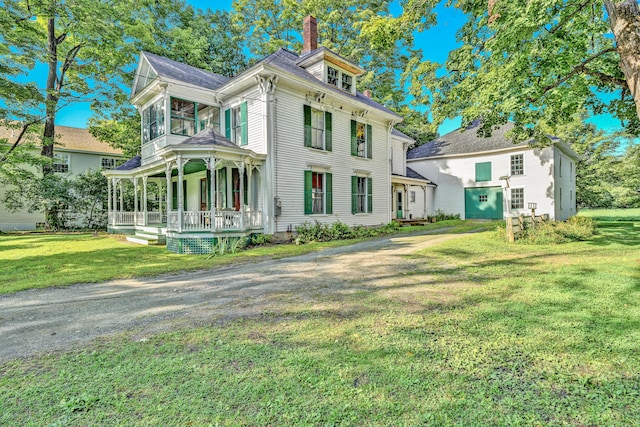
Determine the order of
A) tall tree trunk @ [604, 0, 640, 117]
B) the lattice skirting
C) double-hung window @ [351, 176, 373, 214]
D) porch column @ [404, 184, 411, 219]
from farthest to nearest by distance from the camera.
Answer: porch column @ [404, 184, 411, 219] → double-hung window @ [351, 176, 373, 214] → the lattice skirting → tall tree trunk @ [604, 0, 640, 117]

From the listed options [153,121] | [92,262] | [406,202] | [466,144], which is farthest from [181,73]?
[466,144]

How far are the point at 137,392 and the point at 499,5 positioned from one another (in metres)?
10.0

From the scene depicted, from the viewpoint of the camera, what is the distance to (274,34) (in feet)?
Answer: 92.2

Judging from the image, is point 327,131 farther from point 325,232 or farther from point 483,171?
point 483,171

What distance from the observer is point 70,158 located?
2419 cm

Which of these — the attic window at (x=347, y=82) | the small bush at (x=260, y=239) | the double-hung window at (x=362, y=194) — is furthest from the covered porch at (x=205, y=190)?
the attic window at (x=347, y=82)

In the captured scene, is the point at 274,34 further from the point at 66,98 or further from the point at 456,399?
the point at 456,399

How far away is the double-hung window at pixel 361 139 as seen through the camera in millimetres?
15648

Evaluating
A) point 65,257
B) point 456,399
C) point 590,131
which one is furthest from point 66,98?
point 590,131

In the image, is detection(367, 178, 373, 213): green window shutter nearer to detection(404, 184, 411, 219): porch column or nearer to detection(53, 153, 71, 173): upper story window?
detection(404, 184, 411, 219): porch column

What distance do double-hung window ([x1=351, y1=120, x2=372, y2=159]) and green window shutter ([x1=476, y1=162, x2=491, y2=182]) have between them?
1024cm

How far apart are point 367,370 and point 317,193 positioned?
11431mm

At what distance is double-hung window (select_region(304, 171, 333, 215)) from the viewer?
1329 centimetres

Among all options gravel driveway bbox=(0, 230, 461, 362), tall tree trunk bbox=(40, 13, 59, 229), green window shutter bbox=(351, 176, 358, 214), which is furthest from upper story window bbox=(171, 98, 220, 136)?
tall tree trunk bbox=(40, 13, 59, 229)
